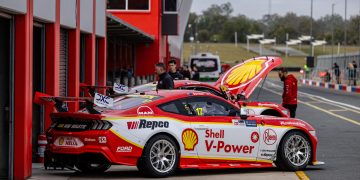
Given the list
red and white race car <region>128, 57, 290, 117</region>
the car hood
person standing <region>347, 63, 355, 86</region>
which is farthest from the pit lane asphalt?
person standing <region>347, 63, 355, 86</region>

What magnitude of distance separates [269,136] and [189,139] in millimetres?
1503

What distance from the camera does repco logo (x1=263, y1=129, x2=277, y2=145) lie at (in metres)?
13.8

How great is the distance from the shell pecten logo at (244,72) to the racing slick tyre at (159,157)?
22.0ft

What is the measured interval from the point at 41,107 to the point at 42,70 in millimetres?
726

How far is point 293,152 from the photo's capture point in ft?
46.0

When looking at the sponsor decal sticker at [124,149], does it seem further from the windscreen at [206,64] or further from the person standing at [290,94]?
the windscreen at [206,64]

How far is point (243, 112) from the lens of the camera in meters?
13.6

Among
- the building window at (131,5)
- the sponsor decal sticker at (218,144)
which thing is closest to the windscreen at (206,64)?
the building window at (131,5)

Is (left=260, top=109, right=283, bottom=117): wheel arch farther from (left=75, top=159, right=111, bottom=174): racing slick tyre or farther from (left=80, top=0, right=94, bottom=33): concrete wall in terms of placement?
(left=75, top=159, right=111, bottom=174): racing slick tyre

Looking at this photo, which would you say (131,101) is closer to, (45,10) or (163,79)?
(45,10)

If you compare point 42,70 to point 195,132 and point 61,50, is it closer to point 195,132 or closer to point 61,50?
point 61,50

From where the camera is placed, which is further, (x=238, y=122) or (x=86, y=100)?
(x=238, y=122)

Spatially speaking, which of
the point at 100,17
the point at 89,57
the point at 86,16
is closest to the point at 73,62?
the point at 86,16

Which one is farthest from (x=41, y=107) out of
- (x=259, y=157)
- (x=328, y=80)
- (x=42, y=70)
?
(x=328, y=80)
